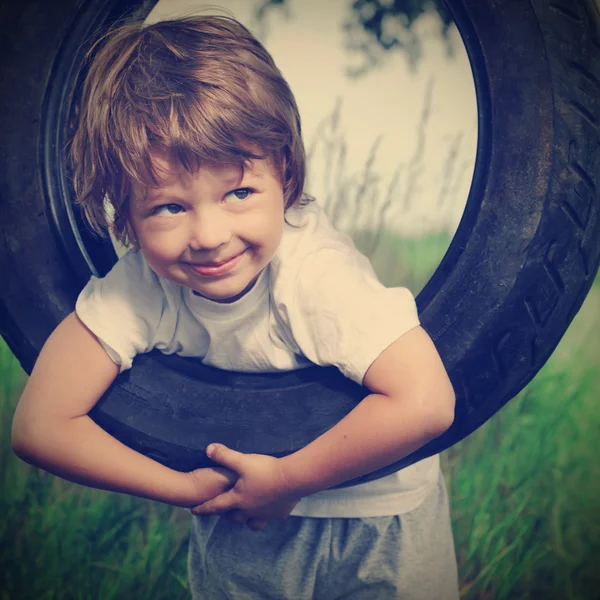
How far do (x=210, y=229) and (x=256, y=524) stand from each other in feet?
1.26

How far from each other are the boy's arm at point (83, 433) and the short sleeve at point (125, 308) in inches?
0.6

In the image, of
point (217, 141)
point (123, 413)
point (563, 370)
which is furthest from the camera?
point (563, 370)

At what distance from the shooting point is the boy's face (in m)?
0.76

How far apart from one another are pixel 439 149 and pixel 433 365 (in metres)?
0.27

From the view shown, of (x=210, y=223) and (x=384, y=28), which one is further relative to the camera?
(x=384, y=28)

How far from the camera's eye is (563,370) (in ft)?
3.25

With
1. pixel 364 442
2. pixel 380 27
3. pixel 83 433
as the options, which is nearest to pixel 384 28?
pixel 380 27

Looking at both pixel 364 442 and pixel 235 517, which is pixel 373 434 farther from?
pixel 235 517

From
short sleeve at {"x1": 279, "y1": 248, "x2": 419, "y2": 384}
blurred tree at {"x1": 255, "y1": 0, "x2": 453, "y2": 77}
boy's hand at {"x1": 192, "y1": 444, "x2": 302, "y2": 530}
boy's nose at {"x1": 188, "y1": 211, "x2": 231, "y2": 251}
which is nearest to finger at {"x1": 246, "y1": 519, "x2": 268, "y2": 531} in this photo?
boy's hand at {"x1": 192, "y1": 444, "x2": 302, "y2": 530}

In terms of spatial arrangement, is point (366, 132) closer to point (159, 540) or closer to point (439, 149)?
point (439, 149)

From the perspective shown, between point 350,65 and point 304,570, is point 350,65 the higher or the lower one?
the higher one

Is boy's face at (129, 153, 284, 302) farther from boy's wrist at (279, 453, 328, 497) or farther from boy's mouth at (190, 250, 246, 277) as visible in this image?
boy's wrist at (279, 453, 328, 497)

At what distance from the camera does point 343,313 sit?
0.80m

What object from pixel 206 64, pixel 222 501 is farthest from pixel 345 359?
pixel 206 64
